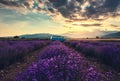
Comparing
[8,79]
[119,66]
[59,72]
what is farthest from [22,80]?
[119,66]

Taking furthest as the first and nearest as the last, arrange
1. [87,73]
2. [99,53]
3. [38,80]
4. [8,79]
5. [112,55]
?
[99,53], [112,55], [8,79], [87,73], [38,80]

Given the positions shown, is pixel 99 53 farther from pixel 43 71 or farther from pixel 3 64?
pixel 43 71

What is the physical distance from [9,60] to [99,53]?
583 cm

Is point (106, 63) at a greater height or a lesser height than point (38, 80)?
lesser

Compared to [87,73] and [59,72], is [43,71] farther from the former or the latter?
[87,73]

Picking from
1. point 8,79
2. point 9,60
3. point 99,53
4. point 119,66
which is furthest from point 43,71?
point 99,53

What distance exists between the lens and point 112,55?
14562 mm

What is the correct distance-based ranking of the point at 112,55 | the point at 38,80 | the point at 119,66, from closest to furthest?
1. the point at 38,80
2. the point at 119,66
3. the point at 112,55

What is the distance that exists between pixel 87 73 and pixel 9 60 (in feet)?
31.2

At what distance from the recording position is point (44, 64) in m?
5.77

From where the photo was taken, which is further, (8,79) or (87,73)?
(8,79)

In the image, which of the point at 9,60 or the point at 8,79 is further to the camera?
the point at 9,60

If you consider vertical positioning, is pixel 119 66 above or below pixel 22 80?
below

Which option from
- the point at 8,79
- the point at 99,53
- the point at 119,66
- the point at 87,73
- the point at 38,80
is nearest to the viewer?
the point at 38,80
